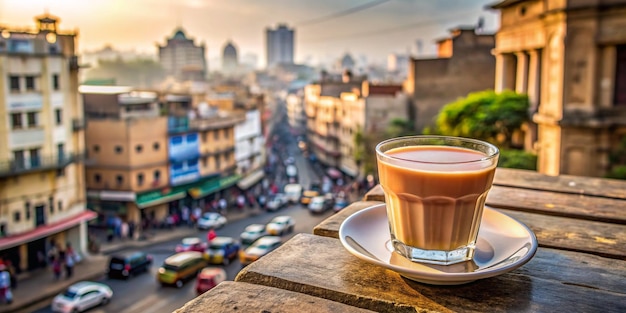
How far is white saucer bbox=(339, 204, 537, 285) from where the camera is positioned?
5.35 feet

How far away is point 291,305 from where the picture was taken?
1.57 m

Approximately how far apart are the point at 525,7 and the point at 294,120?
5994cm

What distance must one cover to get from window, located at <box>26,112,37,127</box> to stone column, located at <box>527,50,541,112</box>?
18.2 meters

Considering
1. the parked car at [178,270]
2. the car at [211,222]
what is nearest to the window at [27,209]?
the parked car at [178,270]

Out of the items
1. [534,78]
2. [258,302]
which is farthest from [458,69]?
[258,302]

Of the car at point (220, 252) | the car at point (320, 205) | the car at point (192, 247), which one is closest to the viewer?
the car at point (220, 252)

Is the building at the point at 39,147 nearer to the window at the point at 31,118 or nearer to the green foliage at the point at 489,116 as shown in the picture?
the window at the point at 31,118

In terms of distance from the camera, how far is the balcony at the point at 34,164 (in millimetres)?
21625

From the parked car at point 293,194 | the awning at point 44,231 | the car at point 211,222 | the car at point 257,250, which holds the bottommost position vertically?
the car at point 211,222

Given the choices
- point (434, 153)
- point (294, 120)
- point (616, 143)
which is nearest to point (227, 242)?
point (616, 143)

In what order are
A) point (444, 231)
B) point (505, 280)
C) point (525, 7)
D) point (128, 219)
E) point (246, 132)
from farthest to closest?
point (246, 132), point (128, 219), point (525, 7), point (444, 231), point (505, 280)

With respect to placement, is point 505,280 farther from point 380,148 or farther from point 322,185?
point 322,185

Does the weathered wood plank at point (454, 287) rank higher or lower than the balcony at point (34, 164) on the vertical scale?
higher

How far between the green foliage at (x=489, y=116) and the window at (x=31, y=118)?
15907mm
